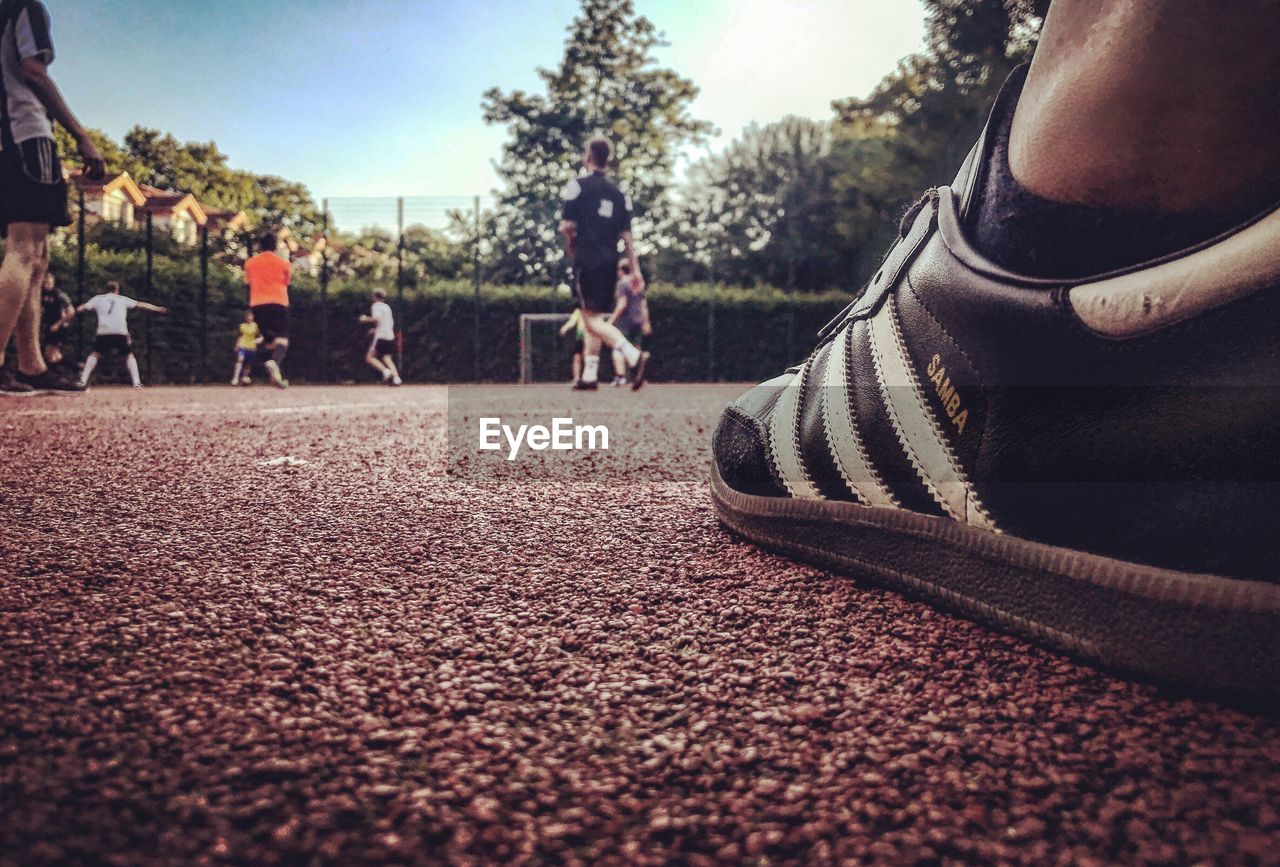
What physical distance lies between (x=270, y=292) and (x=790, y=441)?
9.11 metres

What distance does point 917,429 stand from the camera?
0.86 meters

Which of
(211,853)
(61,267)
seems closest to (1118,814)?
(211,853)

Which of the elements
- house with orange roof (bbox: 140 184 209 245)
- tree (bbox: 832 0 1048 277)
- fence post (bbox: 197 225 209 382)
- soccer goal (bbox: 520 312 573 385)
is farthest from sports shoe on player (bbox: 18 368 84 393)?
house with orange roof (bbox: 140 184 209 245)

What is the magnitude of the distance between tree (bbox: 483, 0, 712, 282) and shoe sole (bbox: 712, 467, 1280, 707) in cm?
2491

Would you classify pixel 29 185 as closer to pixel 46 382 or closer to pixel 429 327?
pixel 46 382

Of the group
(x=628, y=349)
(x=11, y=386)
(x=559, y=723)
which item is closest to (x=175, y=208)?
(x=11, y=386)

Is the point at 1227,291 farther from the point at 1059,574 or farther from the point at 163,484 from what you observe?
the point at 163,484

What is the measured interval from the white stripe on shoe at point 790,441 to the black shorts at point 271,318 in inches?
358

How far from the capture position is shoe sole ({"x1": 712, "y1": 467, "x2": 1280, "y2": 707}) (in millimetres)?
587

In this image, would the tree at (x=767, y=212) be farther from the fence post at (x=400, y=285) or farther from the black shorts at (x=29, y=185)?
the black shorts at (x=29, y=185)

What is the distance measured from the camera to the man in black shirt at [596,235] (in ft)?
21.3

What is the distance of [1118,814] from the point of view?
1.49ft

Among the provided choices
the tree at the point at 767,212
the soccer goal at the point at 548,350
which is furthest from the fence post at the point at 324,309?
the tree at the point at 767,212

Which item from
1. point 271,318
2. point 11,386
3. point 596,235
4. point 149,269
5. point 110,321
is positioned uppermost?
point 149,269
